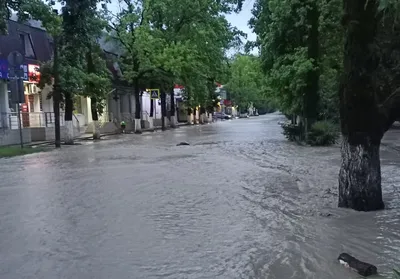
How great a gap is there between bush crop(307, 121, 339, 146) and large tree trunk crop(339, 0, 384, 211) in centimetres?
1447

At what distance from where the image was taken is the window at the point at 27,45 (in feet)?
112

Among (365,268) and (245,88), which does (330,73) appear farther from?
(245,88)

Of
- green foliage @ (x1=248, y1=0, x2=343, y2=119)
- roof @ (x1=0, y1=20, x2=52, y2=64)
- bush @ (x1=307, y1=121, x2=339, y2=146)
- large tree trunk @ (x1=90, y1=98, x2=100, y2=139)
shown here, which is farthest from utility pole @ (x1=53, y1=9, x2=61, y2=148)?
bush @ (x1=307, y1=121, x2=339, y2=146)

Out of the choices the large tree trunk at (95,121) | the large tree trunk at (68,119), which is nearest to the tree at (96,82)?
the large tree trunk at (95,121)

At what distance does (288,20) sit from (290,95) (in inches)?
145

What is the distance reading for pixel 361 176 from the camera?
28.6 ft

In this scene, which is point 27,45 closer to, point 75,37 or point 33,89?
point 33,89

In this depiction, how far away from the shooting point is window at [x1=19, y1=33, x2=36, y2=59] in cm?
3425

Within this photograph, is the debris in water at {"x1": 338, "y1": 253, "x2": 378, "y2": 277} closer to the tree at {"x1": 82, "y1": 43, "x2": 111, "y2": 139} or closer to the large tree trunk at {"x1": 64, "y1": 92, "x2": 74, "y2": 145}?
the large tree trunk at {"x1": 64, "y1": 92, "x2": 74, "y2": 145}

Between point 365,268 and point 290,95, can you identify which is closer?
point 365,268

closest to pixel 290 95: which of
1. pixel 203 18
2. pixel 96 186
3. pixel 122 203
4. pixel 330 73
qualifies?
pixel 330 73

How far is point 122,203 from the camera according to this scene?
10672 millimetres

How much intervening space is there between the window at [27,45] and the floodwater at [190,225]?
20.4m

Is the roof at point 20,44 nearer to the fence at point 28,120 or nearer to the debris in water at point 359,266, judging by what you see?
the fence at point 28,120
